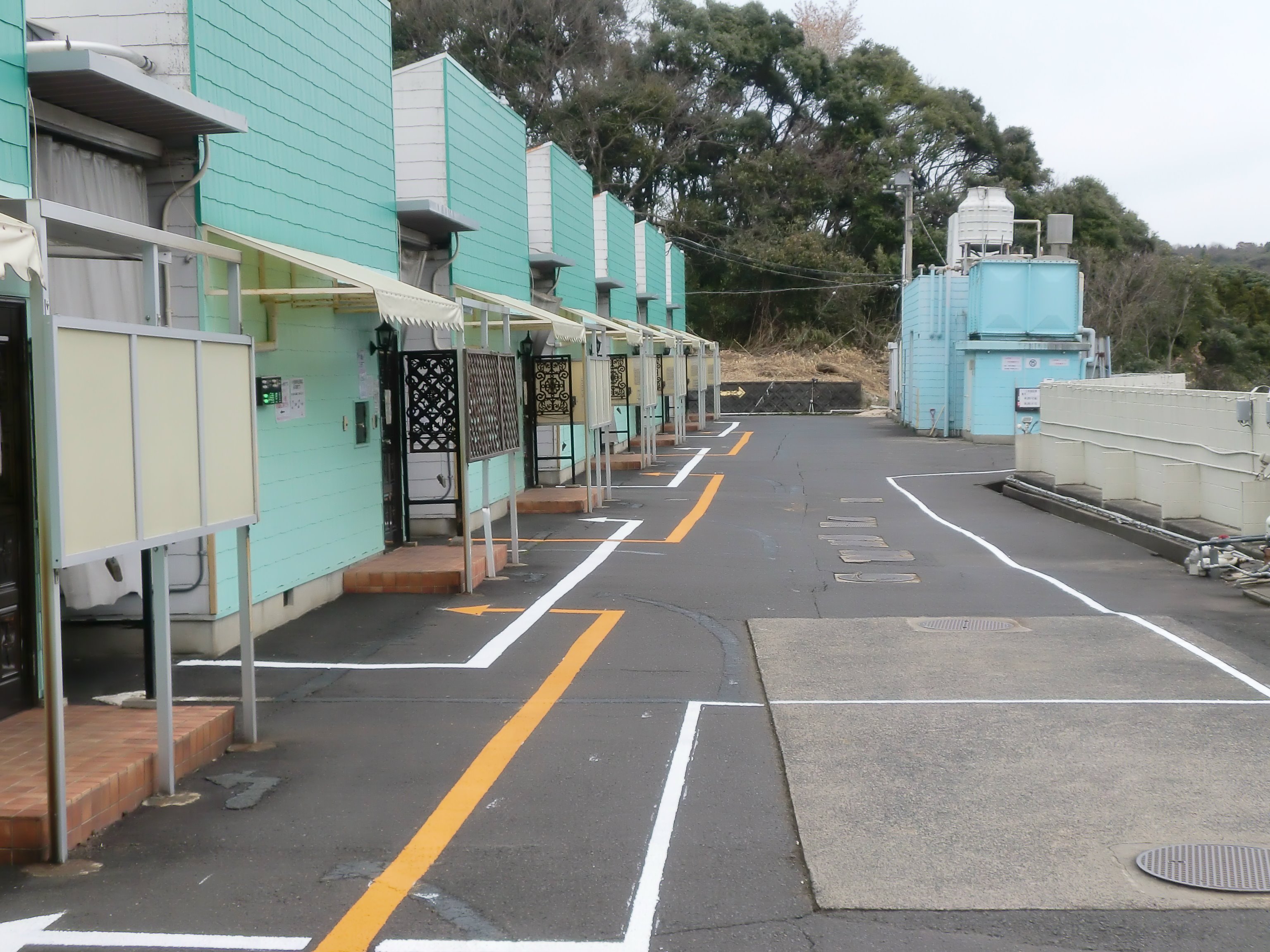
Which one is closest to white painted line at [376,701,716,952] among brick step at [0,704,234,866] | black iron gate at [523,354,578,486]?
brick step at [0,704,234,866]

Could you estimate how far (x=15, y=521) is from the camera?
6.72m

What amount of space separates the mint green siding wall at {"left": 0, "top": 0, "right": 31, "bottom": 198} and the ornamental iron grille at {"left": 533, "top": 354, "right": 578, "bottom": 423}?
10.7 m

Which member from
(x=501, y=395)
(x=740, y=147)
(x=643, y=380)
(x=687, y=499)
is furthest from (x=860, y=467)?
(x=740, y=147)

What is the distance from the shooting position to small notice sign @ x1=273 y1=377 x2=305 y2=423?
965 cm

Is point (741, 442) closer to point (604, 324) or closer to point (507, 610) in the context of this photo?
point (604, 324)

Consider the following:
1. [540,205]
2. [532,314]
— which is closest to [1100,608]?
[532,314]

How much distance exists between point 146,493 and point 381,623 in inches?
186

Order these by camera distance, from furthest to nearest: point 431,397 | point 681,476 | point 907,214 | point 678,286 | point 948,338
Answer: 1. point 678,286
2. point 907,214
3. point 948,338
4. point 681,476
5. point 431,397

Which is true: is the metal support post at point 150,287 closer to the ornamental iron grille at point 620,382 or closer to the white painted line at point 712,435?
the ornamental iron grille at point 620,382

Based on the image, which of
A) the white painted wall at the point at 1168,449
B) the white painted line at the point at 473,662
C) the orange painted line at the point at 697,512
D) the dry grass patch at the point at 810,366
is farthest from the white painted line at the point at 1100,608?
the dry grass patch at the point at 810,366

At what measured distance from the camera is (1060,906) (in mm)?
4480

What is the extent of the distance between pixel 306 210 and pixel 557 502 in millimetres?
7831

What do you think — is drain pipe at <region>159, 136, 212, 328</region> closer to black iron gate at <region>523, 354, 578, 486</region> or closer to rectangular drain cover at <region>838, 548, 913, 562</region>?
rectangular drain cover at <region>838, 548, 913, 562</region>

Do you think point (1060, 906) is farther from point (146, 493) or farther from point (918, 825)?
point (146, 493)
